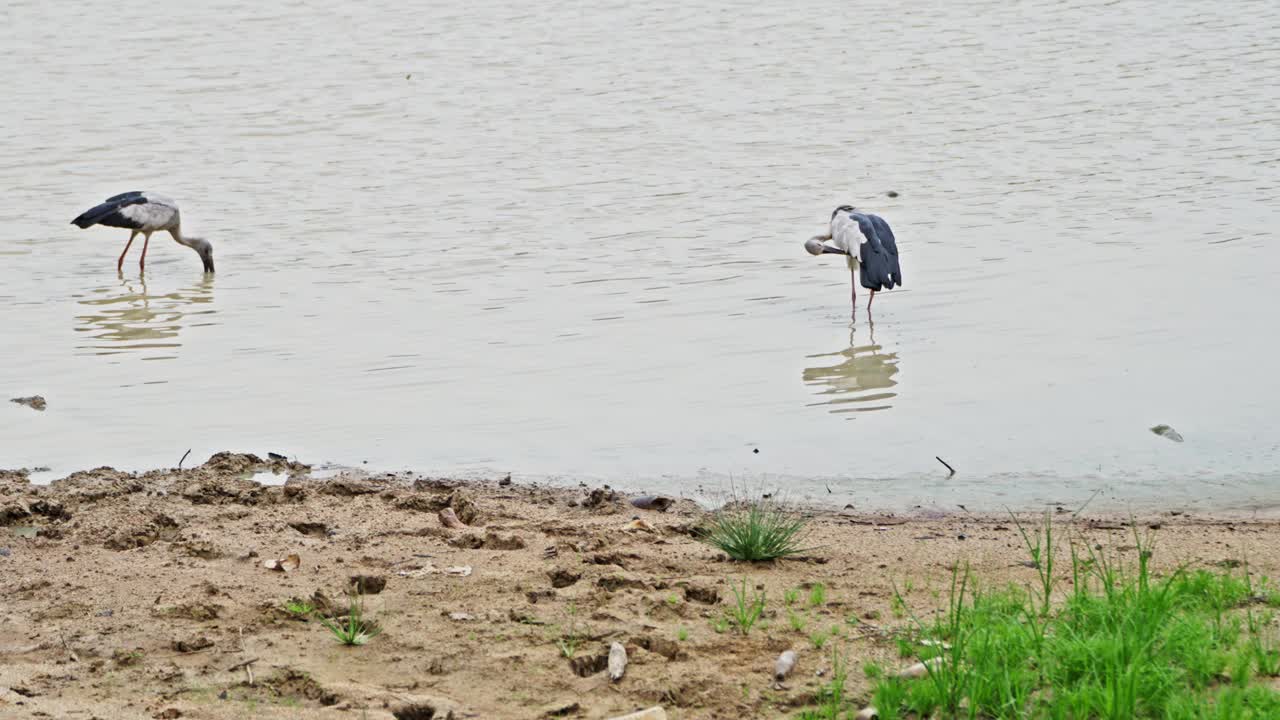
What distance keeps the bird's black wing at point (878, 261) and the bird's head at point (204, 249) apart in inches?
226

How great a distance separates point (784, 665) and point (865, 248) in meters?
6.30

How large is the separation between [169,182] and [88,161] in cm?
160

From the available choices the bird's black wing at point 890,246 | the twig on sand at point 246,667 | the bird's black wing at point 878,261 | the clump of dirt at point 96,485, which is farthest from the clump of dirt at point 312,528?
the bird's black wing at point 890,246

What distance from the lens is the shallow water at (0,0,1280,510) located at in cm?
738

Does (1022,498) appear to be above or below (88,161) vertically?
below

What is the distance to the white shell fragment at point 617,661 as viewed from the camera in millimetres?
4082

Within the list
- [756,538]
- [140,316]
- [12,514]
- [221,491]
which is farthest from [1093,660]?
[140,316]

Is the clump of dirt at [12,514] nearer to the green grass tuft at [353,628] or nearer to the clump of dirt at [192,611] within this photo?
the clump of dirt at [192,611]

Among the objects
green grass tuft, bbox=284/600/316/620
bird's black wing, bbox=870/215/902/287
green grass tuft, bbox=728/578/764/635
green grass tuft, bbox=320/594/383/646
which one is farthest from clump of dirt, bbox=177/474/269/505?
bird's black wing, bbox=870/215/902/287

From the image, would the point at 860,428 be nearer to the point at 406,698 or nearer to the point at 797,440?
the point at 797,440

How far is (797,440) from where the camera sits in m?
7.39

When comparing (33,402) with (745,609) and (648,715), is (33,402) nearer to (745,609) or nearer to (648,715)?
(745,609)

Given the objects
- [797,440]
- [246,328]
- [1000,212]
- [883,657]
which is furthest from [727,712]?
[1000,212]

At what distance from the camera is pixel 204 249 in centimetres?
1284
